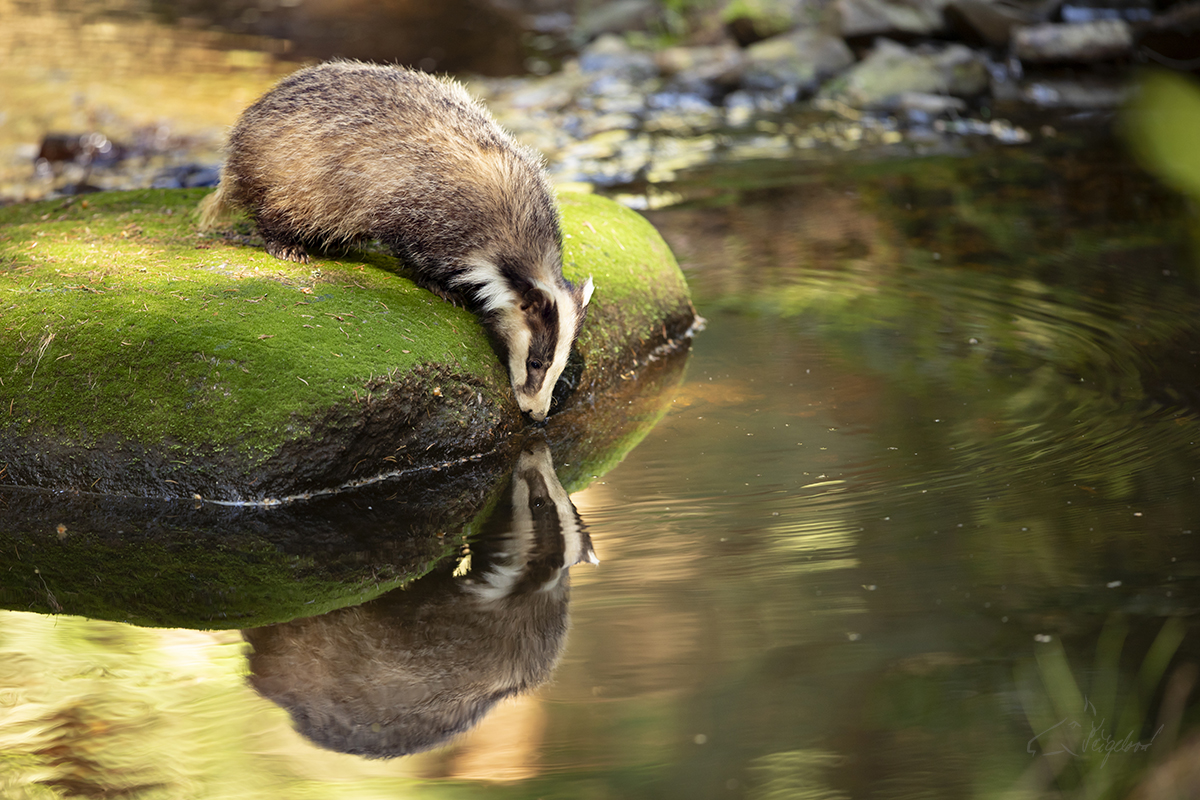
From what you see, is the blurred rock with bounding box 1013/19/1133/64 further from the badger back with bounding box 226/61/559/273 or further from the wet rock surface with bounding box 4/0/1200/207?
the badger back with bounding box 226/61/559/273

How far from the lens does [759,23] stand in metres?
17.6

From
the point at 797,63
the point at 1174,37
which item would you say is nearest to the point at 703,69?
the point at 797,63

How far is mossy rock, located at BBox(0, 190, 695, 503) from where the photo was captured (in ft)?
16.9

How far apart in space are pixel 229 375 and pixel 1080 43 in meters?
15.0

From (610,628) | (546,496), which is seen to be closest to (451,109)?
(546,496)

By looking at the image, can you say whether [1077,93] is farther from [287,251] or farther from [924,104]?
[287,251]

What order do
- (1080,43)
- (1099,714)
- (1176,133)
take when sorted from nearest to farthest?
(1176,133) → (1099,714) → (1080,43)

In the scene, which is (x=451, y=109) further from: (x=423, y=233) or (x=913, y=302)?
(x=913, y=302)

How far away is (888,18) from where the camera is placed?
16.5m

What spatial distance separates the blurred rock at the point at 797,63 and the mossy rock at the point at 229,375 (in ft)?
36.7

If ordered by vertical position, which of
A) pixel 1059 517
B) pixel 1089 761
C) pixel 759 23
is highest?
pixel 1089 761

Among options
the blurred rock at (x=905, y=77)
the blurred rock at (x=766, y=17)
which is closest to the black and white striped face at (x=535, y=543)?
the blurred rock at (x=905, y=77)

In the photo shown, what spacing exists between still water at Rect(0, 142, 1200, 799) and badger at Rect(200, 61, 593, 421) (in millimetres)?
834

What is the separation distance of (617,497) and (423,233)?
6.51ft
